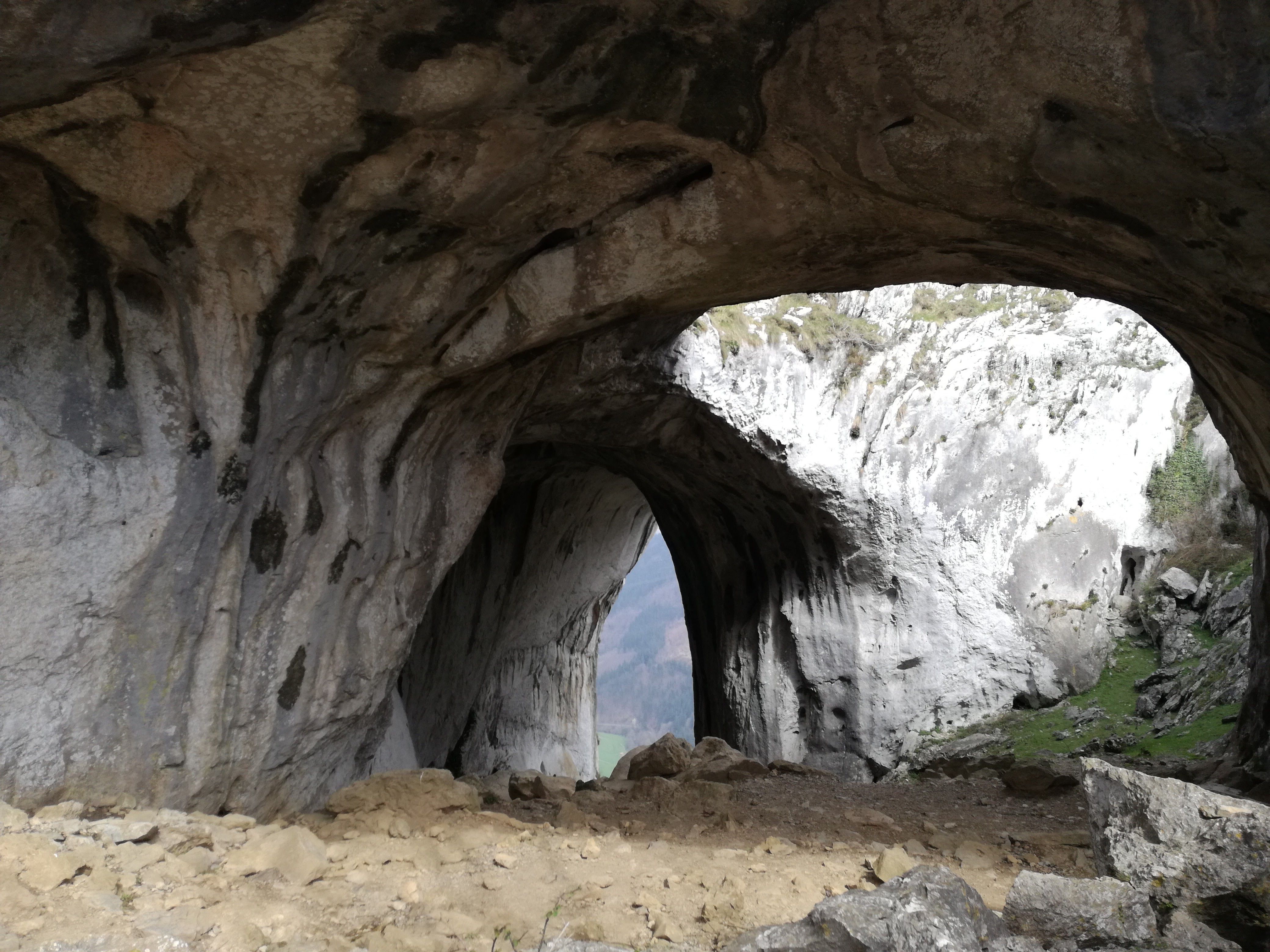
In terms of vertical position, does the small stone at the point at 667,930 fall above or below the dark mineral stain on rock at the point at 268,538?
below

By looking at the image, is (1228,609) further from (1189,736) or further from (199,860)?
(199,860)

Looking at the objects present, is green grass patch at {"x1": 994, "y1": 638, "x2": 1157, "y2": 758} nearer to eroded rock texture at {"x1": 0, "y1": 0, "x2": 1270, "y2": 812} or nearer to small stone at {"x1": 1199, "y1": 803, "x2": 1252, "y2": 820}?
eroded rock texture at {"x1": 0, "y1": 0, "x2": 1270, "y2": 812}

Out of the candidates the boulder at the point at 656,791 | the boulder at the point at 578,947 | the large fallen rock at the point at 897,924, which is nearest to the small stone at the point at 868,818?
the boulder at the point at 656,791

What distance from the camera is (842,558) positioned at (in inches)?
358

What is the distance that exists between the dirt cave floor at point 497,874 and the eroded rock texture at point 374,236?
2.81 ft

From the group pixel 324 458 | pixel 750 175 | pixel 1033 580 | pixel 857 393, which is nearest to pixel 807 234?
pixel 750 175

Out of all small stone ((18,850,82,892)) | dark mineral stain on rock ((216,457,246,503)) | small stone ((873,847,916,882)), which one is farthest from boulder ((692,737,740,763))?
small stone ((18,850,82,892))

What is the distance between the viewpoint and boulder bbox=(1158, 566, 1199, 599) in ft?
29.3

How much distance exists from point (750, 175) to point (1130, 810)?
118 inches

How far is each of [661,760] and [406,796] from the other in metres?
2.65

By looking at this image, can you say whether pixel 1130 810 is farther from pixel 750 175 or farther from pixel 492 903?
pixel 750 175

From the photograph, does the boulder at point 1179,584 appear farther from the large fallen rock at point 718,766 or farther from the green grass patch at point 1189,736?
the large fallen rock at point 718,766

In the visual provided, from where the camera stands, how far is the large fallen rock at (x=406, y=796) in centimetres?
455

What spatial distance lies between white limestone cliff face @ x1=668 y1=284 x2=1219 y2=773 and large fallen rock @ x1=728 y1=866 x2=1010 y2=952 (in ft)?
20.0
